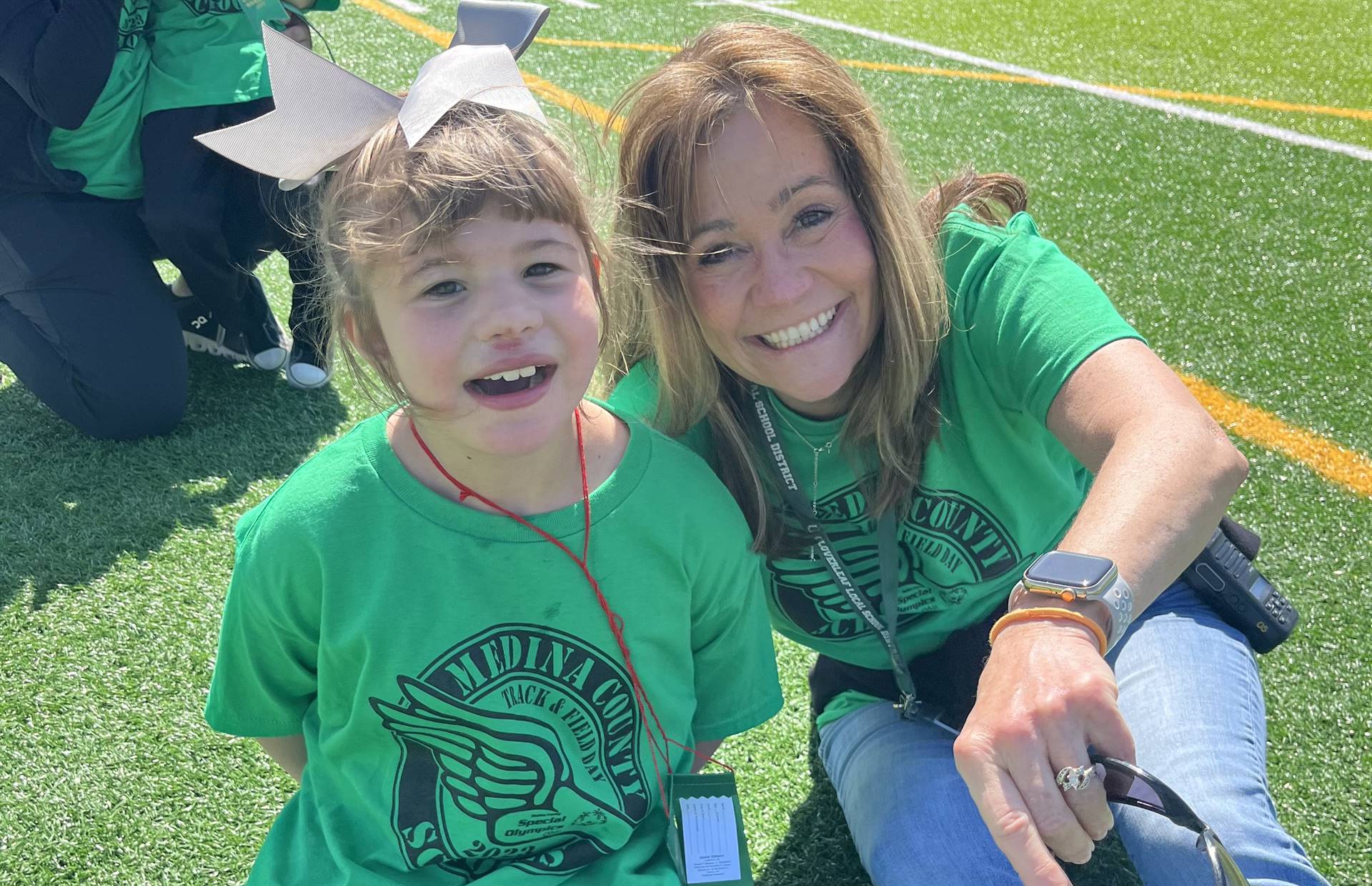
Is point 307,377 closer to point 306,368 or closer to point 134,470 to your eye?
point 306,368

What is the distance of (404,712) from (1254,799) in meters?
1.25

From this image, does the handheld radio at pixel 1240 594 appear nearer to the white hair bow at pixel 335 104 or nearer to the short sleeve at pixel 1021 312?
the short sleeve at pixel 1021 312

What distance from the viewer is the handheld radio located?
2.00 meters

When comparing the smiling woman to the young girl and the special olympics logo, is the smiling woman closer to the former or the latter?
the young girl

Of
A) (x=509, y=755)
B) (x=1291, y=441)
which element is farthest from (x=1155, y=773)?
(x=1291, y=441)

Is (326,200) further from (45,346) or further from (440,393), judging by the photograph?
(45,346)

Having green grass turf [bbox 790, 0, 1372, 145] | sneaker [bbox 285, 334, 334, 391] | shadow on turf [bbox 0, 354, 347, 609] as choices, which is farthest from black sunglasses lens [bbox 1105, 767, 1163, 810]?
green grass turf [bbox 790, 0, 1372, 145]

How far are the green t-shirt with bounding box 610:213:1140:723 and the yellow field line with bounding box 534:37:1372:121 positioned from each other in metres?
3.43

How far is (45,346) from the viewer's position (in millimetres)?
3271

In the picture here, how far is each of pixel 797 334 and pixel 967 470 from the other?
1.26 ft

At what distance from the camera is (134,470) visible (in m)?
3.13

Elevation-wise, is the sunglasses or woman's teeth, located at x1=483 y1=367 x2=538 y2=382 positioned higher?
woman's teeth, located at x1=483 y1=367 x2=538 y2=382

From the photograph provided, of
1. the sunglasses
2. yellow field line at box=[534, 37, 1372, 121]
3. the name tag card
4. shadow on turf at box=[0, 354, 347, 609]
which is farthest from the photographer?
yellow field line at box=[534, 37, 1372, 121]

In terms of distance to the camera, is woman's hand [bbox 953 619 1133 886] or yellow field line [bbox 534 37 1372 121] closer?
woman's hand [bbox 953 619 1133 886]
